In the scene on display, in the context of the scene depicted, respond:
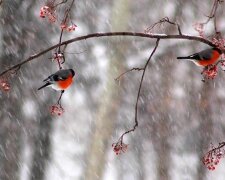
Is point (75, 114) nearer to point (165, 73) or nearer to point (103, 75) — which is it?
point (103, 75)

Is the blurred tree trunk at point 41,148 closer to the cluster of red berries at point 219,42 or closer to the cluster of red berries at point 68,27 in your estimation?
the cluster of red berries at point 68,27

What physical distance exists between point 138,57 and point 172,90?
70 cm

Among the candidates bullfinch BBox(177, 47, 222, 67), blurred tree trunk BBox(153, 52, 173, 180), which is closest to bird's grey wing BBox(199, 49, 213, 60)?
bullfinch BBox(177, 47, 222, 67)

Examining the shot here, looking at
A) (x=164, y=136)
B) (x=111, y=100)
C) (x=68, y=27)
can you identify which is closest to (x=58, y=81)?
(x=68, y=27)

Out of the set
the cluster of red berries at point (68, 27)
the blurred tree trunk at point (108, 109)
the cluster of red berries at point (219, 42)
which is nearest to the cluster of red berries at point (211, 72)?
the cluster of red berries at point (219, 42)

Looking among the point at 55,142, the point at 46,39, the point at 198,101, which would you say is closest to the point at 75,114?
the point at 55,142

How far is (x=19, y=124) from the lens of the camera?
24.9 ft

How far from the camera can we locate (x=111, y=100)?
25.8 ft

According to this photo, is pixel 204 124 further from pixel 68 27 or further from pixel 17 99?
pixel 68 27

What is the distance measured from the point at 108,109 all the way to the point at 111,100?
151 millimetres

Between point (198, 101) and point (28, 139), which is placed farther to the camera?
point (28, 139)

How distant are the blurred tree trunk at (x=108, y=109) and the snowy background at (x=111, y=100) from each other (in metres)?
0.02

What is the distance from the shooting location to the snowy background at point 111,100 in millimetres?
7078

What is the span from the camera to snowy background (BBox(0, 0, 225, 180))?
7.08 meters
